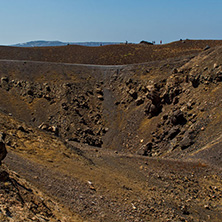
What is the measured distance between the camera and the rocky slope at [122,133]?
14.1m

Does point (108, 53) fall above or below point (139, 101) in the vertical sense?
above

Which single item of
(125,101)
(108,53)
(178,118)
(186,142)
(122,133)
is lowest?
(122,133)

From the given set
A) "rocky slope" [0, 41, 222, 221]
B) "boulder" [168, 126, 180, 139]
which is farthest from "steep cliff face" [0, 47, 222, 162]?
"rocky slope" [0, 41, 222, 221]

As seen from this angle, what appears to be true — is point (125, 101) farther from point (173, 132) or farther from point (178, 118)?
point (173, 132)

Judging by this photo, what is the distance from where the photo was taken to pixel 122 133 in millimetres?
38469

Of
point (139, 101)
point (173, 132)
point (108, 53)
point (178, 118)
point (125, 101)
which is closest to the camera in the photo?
point (173, 132)

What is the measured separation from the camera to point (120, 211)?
12781 mm

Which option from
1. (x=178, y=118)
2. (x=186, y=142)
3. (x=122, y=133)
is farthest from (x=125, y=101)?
(x=186, y=142)

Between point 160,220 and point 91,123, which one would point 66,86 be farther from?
point 160,220

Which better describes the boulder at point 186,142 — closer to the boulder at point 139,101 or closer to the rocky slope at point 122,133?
the rocky slope at point 122,133

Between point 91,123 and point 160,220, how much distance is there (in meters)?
28.7

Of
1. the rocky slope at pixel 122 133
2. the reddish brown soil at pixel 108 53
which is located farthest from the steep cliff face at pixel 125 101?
the reddish brown soil at pixel 108 53

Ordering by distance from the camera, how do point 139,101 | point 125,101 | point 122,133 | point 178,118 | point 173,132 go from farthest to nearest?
point 125,101 → point 139,101 → point 122,133 → point 178,118 → point 173,132

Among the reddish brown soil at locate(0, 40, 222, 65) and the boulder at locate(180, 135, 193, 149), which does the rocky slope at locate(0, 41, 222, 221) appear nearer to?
the boulder at locate(180, 135, 193, 149)
